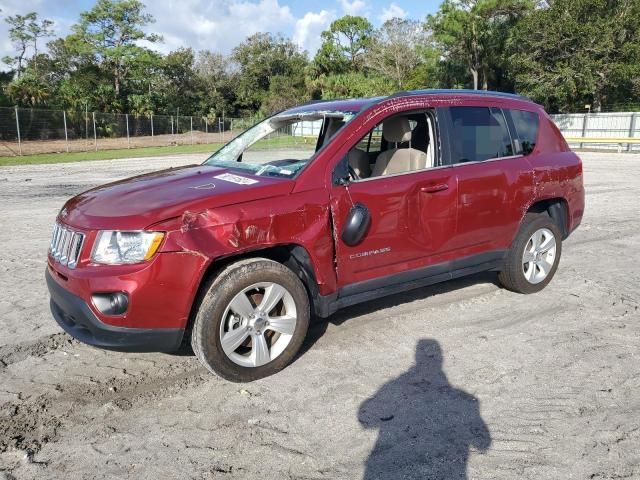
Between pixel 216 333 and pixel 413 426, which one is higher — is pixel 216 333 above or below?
above

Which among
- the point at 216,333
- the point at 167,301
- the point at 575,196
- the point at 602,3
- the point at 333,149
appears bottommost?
the point at 216,333

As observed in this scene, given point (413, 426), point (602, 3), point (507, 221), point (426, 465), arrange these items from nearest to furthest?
point (426, 465) → point (413, 426) → point (507, 221) → point (602, 3)

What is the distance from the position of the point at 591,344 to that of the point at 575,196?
196 cm

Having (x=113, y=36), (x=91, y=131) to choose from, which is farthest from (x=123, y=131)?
(x=113, y=36)

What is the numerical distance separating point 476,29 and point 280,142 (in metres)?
48.7

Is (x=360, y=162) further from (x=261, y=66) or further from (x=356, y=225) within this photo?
(x=261, y=66)

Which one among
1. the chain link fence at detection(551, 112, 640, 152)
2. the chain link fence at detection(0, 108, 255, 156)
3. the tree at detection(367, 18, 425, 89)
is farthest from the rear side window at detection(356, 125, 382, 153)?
the tree at detection(367, 18, 425, 89)

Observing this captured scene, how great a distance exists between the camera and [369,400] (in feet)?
11.5

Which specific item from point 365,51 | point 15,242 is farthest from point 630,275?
point 365,51

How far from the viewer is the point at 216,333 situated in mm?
3520

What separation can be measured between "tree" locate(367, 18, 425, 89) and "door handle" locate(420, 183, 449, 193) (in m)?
53.9

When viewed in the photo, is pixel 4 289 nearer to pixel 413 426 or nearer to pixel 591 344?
pixel 413 426

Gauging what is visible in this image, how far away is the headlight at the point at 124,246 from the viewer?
334cm

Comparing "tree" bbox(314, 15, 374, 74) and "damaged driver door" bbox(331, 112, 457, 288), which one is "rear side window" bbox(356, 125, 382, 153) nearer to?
"damaged driver door" bbox(331, 112, 457, 288)
